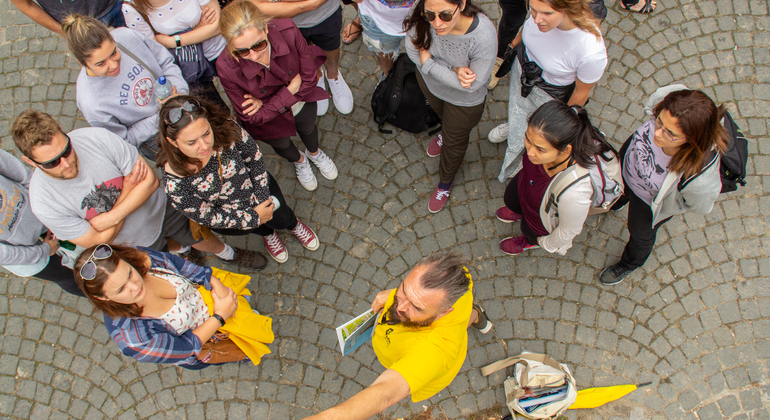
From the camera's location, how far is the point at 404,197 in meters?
4.92

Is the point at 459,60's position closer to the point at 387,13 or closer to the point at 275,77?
the point at 387,13

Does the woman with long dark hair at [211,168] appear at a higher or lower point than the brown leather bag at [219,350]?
higher

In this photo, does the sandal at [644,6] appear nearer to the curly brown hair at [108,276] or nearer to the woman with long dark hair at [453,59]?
the woman with long dark hair at [453,59]

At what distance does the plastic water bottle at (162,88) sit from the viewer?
3.65m

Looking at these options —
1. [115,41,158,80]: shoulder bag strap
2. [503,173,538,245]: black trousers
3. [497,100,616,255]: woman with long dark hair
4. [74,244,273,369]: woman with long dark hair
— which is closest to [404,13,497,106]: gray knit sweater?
[497,100,616,255]: woman with long dark hair

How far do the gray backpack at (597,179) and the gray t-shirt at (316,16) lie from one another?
276cm

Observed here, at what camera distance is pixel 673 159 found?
3148mm

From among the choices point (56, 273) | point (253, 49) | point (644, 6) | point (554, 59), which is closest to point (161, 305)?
point (56, 273)

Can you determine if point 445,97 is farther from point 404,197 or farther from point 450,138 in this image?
point 404,197

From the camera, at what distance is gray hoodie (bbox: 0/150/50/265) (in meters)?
3.21

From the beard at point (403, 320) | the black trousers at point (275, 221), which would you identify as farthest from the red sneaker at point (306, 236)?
the beard at point (403, 320)

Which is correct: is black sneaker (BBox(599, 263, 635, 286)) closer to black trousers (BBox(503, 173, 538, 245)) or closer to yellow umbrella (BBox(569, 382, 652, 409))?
black trousers (BBox(503, 173, 538, 245))

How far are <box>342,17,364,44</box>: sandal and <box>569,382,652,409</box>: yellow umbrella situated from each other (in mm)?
4735

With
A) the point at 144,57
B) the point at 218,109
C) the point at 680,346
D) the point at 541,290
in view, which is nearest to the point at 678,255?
the point at 680,346
